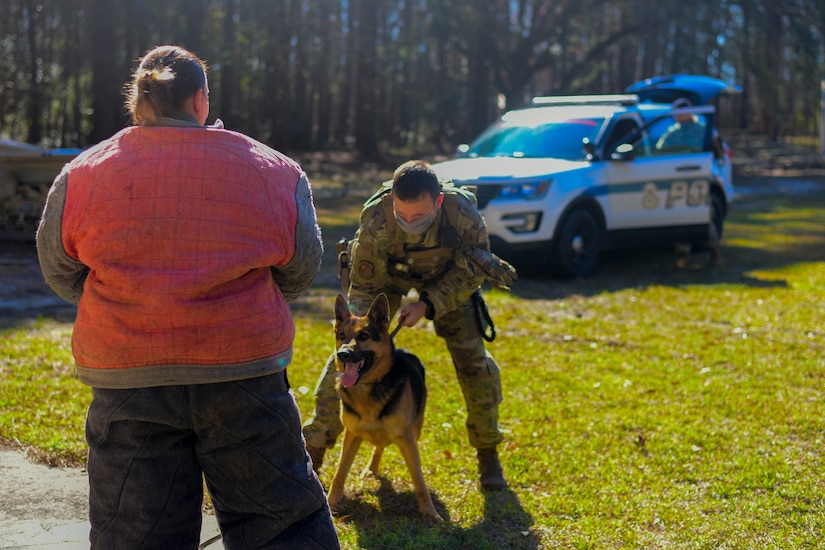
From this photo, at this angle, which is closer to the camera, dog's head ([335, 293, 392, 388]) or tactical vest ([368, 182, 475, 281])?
dog's head ([335, 293, 392, 388])

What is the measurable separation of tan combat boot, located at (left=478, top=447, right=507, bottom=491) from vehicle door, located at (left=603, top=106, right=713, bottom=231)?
21.7 feet

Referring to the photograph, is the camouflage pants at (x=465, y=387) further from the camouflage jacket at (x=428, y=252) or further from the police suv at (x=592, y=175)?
the police suv at (x=592, y=175)

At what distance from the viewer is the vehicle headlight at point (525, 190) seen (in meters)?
10.1

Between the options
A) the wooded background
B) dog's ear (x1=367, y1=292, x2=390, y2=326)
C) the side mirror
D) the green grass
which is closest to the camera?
dog's ear (x1=367, y1=292, x2=390, y2=326)

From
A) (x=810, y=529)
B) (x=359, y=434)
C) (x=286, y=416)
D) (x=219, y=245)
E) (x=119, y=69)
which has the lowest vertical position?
(x=810, y=529)

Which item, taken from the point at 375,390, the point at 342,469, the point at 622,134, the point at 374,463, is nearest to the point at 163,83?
the point at 375,390

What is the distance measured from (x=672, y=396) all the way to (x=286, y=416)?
4266 mm

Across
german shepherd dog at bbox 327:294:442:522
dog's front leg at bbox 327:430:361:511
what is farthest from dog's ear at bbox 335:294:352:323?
dog's front leg at bbox 327:430:361:511

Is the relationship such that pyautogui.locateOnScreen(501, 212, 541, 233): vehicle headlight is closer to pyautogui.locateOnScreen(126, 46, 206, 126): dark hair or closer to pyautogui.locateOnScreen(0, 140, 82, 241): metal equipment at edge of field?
pyautogui.locateOnScreen(0, 140, 82, 241): metal equipment at edge of field

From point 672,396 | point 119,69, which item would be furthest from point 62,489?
point 119,69

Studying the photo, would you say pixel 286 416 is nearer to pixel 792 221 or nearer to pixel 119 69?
pixel 792 221

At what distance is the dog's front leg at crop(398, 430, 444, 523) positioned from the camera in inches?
170

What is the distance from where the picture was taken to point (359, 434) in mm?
4289

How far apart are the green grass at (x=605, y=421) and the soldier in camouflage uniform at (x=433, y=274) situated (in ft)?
1.48
